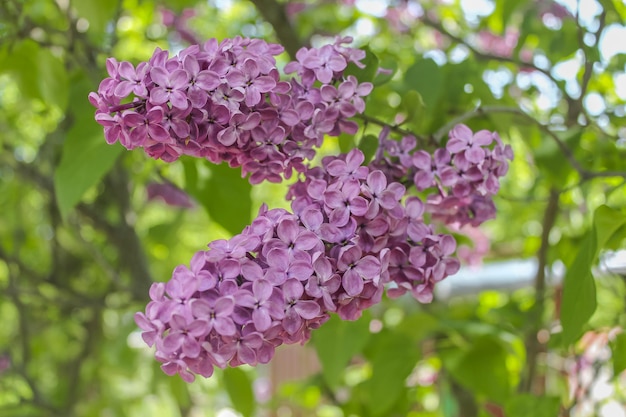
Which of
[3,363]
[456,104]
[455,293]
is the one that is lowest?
[455,293]

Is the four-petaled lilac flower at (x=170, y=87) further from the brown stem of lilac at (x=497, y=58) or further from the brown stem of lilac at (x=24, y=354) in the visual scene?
the brown stem of lilac at (x=24, y=354)

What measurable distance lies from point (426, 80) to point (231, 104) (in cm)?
31

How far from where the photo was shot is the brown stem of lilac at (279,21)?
2.52ft

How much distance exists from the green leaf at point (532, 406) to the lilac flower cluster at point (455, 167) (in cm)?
25

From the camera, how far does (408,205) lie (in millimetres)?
470

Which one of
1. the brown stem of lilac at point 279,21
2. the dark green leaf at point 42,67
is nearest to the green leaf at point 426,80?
the brown stem of lilac at point 279,21

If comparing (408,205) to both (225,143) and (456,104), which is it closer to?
(225,143)

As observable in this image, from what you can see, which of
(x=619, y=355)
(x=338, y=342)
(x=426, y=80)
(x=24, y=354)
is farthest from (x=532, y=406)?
(x=24, y=354)

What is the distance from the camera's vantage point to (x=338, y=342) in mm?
808

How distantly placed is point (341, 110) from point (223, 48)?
0.09 metres

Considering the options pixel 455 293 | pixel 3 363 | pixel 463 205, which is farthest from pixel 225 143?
pixel 455 293

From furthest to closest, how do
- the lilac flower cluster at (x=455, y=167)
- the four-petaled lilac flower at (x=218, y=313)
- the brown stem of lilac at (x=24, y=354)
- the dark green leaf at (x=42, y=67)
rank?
1. the brown stem of lilac at (x=24, y=354)
2. the dark green leaf at (x=42, y=67)
3. the lilac flower cluster at (x=455, y=167)
4. the four-petaled lilac flower at (x=218, y=313)

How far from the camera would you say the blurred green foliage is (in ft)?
2.24

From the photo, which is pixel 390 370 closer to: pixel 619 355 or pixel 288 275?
pixel 619 355
